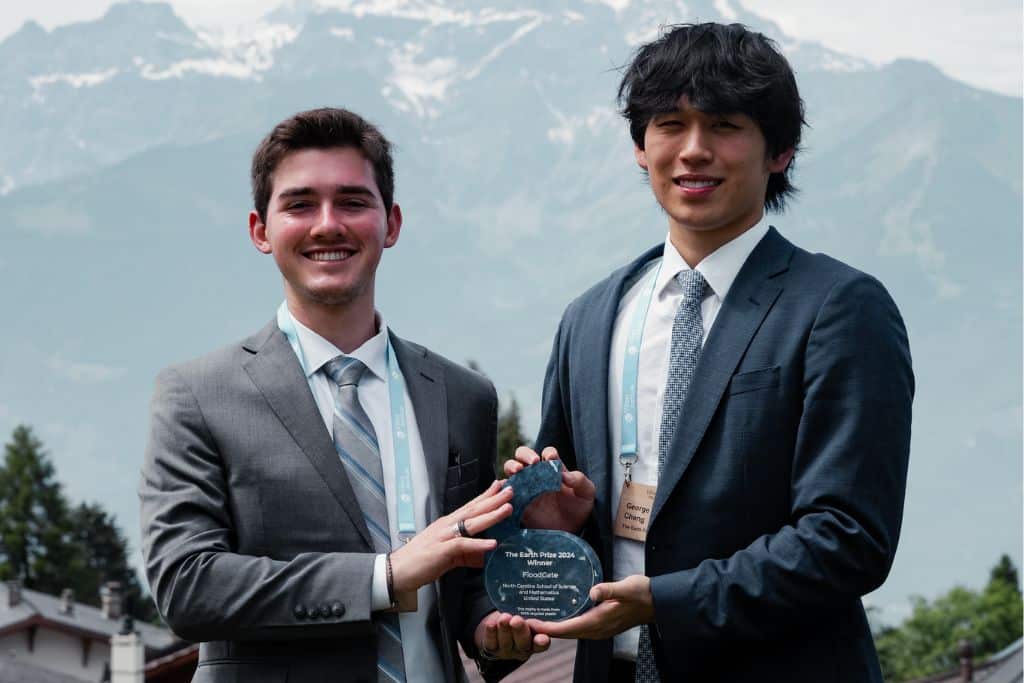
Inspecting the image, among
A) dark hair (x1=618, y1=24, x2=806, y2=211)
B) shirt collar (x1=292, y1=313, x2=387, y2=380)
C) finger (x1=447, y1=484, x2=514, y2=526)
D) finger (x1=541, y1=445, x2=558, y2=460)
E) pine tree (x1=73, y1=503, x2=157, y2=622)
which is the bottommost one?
finger (x1=447, y1=484, x2=514, y2=526)

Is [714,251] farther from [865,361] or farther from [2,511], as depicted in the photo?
[2,511]

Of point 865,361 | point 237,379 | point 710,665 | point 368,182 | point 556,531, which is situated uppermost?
point 368,182

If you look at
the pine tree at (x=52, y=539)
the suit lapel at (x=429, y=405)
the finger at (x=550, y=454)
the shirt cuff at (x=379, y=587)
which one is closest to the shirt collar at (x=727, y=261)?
the finger at (x=550, y=454)

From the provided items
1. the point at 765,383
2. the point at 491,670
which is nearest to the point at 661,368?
the point at 765,383

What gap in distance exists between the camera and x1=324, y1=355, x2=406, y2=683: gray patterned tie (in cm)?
407

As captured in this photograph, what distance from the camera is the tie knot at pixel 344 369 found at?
4246mm

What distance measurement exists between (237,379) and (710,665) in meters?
1.45

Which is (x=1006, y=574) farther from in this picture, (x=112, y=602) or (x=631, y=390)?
(x=631, y=390)

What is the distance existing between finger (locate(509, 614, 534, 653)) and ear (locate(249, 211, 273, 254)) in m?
1.25

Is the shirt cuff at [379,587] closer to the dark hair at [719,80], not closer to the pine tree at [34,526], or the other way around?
the dark hair at [719,80]

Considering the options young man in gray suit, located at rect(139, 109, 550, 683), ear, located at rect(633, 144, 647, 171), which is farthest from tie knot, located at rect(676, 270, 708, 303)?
young man in gray suit, located at rect(139, 109, 550, 683)

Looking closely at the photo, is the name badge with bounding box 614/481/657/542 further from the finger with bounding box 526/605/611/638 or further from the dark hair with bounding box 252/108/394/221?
the dark hair with bounding box 252/108/394/221

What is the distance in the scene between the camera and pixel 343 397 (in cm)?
421

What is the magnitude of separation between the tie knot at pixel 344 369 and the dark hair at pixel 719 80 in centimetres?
100
